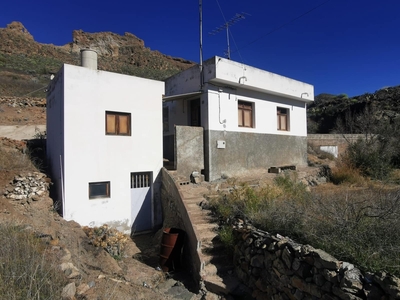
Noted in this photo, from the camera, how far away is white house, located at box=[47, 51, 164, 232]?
8.89 metres

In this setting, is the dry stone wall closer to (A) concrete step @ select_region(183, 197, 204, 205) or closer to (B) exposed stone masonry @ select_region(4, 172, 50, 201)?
(A) concrete step @ select_region(183, 197, 204, 205)

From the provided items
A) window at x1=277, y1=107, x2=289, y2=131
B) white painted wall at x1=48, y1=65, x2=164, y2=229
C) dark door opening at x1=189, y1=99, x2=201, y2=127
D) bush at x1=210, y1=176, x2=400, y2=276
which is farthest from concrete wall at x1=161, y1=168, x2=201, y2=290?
window at x1=277, y1=107, x2=289, y2=131

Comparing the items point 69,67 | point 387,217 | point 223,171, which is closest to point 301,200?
point 387,217

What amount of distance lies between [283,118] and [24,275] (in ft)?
47.7

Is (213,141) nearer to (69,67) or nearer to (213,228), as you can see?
(213,228)

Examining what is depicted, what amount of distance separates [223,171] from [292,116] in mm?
6669

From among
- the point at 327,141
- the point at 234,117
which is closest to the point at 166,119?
the point at 234,117

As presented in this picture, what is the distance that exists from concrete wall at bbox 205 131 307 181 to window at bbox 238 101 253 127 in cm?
57

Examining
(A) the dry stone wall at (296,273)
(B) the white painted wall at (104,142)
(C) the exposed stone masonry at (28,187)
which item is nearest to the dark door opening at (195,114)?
(B) the white painted wall at (104,142)

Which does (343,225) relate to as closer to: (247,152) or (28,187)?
(247,152)

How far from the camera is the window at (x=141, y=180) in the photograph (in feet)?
33.5

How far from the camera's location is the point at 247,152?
12906 mm

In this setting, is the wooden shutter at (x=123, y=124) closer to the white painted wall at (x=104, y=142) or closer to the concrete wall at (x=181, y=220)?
the white painted wall at (x=104, y=142)

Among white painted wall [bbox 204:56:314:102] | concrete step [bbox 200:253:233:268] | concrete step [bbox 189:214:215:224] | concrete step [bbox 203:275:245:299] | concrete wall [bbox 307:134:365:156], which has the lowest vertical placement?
concrete step [bbox 203:275:245:299]
